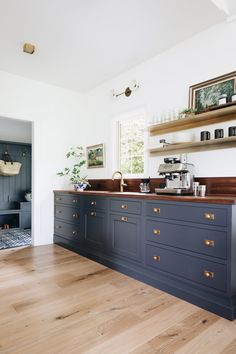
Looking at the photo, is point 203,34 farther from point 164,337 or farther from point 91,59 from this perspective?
point 164,337

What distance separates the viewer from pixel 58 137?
177 inches

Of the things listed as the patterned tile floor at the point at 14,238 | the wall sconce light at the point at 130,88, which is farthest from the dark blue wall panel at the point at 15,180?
the wall sconce light at the point at 130,88

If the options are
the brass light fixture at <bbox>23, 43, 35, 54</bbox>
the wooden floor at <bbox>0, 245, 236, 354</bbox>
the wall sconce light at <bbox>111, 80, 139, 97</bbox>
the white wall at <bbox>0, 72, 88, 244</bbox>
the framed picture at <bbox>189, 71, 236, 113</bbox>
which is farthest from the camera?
the white wall at <bbox>0, 72, 88, 244</bbox>

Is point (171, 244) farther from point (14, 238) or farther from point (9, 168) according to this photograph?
point (9, 168)

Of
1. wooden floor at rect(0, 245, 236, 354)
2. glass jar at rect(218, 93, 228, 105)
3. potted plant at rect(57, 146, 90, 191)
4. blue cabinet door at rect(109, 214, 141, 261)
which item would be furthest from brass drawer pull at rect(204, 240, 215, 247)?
potted plant at rect(57, 146, 90, 191)

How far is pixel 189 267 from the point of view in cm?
222

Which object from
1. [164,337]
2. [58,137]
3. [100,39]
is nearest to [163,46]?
[100,39]

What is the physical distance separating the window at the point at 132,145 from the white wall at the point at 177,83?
0.19 metres

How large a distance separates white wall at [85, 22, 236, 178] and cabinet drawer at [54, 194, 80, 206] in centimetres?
71

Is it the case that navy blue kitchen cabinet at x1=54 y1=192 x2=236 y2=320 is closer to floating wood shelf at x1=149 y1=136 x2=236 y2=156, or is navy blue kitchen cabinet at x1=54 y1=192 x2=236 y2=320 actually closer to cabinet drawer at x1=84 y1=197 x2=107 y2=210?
cabinet drawer at x1=84 y1=197 x2=107 y2=210

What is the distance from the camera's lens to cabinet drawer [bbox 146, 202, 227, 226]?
2016mm

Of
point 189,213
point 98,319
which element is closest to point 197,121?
point 189,213

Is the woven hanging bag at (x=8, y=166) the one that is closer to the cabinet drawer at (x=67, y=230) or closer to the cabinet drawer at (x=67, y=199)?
the cabinet drawer at (x=67, y=199)

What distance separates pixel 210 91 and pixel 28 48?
7.71 feet
